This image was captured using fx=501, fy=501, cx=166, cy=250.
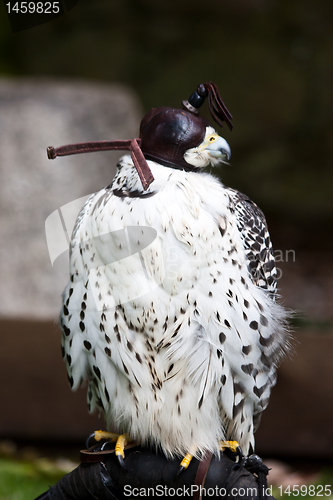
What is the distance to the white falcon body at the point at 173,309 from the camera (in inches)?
55.7

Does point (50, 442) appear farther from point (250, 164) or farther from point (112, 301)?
point (250, 164)

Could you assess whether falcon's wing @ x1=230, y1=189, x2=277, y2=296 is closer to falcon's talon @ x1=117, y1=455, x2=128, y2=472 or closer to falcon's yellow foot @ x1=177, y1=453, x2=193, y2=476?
falcon's yellow foot @ x1=177, y1=453, x2=193, y2=476

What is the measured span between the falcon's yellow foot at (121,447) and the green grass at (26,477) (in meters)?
1.63

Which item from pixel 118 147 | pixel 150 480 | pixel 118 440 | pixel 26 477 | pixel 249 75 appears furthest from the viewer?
pixel 249 75

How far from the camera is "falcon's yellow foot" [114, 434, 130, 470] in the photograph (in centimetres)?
157

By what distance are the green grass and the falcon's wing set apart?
2143 millimetres

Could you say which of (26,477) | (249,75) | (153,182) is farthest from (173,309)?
(249,75)

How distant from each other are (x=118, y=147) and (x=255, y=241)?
0.53 meters

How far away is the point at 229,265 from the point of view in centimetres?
150

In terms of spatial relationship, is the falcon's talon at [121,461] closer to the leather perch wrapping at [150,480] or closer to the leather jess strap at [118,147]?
the leather perch wrapping at [150,480]

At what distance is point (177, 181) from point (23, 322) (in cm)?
242

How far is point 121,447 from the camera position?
1613mm

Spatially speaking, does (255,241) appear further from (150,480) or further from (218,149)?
(150,480)

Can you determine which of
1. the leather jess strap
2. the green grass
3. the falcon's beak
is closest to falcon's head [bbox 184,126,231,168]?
the falcon's beak
